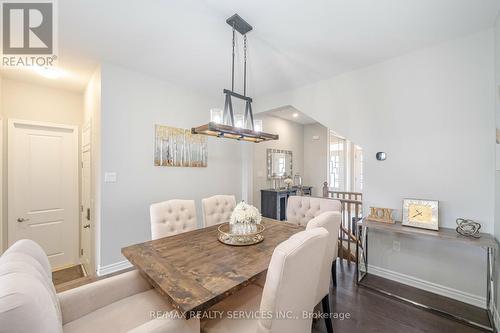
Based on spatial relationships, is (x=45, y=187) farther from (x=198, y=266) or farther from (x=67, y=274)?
(x=198, y=266)

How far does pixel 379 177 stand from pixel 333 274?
140cm

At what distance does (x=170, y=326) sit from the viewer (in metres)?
0.97

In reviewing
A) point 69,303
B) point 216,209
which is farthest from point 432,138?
point 69,303

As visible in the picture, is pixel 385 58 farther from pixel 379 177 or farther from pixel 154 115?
pixel 154 115

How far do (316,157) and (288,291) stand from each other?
5779 millimetres

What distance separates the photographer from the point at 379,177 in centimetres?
274

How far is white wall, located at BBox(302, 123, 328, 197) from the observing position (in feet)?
20.5

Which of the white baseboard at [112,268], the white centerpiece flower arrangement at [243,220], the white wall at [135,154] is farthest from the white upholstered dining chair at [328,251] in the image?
the white baseboard at [112,268]

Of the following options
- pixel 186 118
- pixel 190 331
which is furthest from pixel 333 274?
pixel 186 118

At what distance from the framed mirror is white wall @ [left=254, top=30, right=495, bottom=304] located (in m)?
2.54

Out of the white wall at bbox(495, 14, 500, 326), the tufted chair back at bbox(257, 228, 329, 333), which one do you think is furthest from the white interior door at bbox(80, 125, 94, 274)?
the white wall at bbox(495, 14, 500, 326)

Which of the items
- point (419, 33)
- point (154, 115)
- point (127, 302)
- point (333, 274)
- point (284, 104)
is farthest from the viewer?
point (284, 104)

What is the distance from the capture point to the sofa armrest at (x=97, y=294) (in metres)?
1.18

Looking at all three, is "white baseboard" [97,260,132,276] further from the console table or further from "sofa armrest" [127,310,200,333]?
the console table
